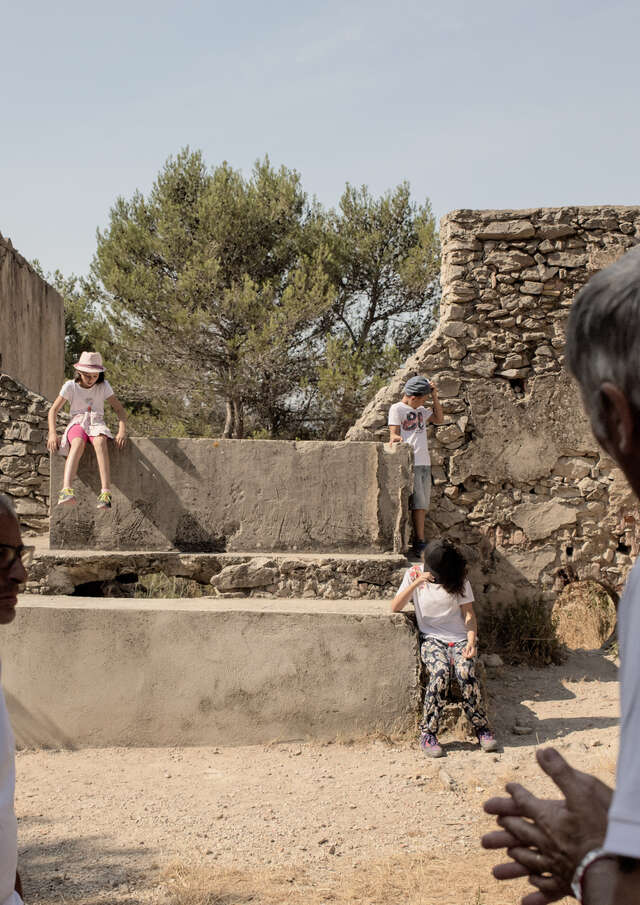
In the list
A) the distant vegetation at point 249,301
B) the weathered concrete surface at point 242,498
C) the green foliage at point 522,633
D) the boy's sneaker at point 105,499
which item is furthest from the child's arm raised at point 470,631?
the distant vegetation at point 249,301

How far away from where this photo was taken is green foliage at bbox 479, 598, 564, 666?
23.4ft

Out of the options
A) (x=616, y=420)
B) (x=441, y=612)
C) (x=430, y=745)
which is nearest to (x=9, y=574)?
(x=616, y=420)

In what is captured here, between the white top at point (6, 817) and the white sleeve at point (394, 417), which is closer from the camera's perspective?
the white top at point (6, 817)

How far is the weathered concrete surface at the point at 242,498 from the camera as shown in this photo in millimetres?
5965

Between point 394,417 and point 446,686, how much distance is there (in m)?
2.66

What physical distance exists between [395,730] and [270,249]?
13.8 metres

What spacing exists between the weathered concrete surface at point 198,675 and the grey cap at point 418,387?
2.46 metres

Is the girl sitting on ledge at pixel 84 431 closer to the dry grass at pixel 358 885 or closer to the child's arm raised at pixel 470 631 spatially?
the child's arm raised at pixel 470 631

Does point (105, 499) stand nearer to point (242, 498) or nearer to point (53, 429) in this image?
point (53, 429)

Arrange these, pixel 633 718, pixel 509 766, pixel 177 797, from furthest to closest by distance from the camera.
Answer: pixel 509 766, pixel 177 797, pixel 633 718

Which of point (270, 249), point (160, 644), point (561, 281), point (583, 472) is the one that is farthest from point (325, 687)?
point (270, 249)

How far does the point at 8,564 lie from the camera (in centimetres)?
208

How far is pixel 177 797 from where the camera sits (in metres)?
4.49

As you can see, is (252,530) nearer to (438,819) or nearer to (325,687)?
(325,687)
